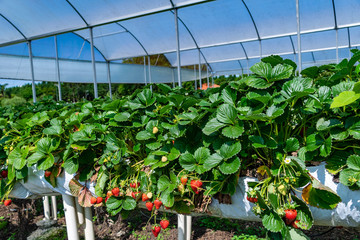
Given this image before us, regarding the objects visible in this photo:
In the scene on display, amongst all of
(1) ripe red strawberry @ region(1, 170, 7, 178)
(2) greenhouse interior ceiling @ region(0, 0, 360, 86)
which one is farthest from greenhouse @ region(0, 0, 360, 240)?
(2) greenhouse interior ceiling @ region(0, 0, 360, 86)

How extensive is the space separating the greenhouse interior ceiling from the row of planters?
309 cm

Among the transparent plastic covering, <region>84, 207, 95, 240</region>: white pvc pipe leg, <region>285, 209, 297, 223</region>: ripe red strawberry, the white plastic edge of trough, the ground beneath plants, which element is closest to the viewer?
<region>285, 209, 297, 223</region>: ripe red strawberry

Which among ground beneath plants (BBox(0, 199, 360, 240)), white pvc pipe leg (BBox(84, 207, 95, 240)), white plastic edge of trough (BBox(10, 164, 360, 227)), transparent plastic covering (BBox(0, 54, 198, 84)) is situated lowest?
ground beneath plants (BBox(0, 199, 360, 240))

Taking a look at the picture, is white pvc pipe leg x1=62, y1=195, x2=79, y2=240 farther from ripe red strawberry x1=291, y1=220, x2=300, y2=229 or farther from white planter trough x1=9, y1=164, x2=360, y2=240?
ripe red strawberry x1=291, y1=220, x2=300, y2=229

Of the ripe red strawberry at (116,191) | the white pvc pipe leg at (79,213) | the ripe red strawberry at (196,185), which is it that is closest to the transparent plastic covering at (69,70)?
the white pvc pipe leg at (79,213)

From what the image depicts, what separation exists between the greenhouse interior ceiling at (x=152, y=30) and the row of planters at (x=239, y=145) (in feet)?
10.1

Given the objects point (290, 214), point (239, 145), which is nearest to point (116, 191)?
point (239, 145)

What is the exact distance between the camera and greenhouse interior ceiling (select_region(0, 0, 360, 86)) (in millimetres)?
5191

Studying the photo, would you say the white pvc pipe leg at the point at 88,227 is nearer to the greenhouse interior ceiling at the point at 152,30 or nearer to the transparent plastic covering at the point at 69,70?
the greenhouse interior ceiling at the point at 152,30

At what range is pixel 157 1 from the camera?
14.7 feet

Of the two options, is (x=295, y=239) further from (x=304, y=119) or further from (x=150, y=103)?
(x=150, y=103)

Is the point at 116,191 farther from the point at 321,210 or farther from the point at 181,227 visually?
the point at 321,210

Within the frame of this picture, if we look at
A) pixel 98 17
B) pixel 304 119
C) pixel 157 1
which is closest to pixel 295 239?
pixel 304 119

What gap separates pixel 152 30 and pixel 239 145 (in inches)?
292
